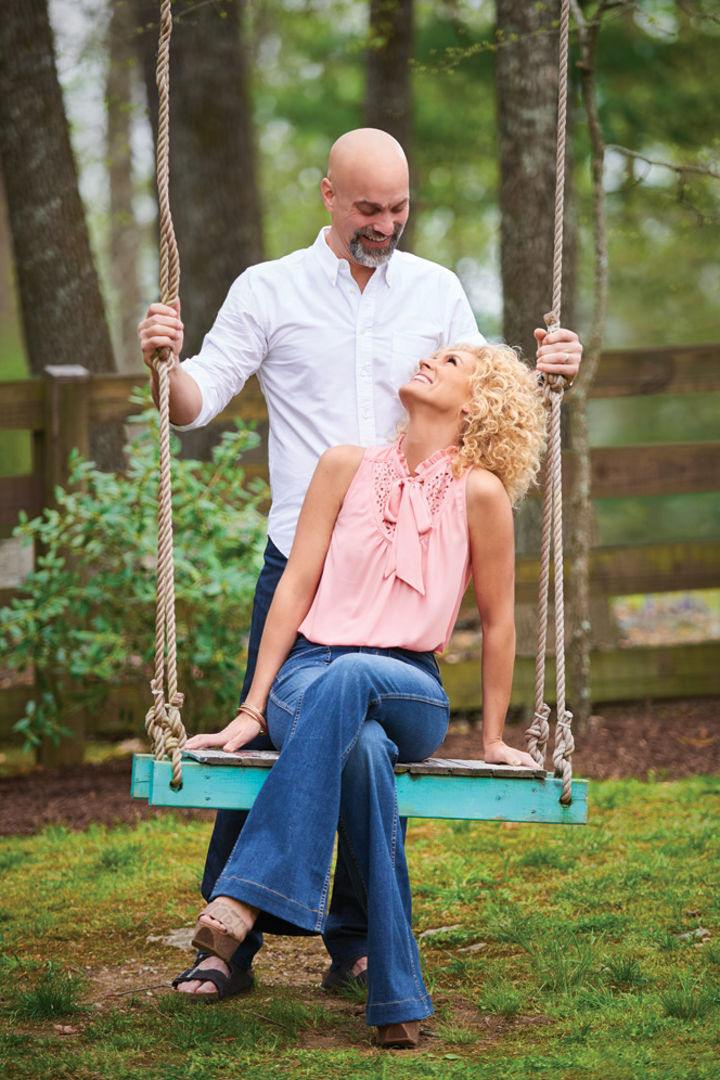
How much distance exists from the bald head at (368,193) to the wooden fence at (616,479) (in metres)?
2.45

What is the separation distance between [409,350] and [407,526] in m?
0.52

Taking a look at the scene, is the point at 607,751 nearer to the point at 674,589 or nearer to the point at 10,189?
the point at 674,589

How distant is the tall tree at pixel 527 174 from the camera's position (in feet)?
18.8

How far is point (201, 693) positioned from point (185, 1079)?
9.24ft

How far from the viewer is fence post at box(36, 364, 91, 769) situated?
17.4 ft

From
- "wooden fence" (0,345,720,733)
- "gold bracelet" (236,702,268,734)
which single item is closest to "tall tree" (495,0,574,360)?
"wooden fence" (0,345,720,733)

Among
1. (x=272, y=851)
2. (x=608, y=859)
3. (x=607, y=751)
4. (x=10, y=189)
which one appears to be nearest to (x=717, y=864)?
(x=608, y=859)

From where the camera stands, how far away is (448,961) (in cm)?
322

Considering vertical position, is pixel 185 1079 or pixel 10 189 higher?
pixel 10 189

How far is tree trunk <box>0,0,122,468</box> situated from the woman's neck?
11.5 ft

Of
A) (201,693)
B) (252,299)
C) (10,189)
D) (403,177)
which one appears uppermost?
(10,189)

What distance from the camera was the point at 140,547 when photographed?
16.3 ft

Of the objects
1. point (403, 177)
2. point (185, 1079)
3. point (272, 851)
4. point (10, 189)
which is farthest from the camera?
point (10, 189)

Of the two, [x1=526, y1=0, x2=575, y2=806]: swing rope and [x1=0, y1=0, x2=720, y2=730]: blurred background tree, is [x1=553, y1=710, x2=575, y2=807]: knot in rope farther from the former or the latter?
[x1=0, y1=0, x2=720, y2=730]: blurred background tree
